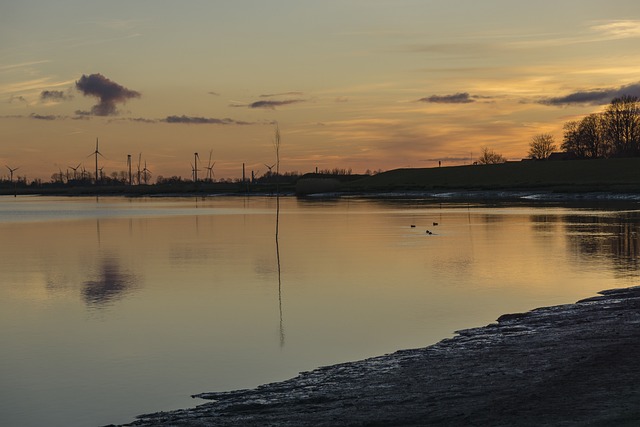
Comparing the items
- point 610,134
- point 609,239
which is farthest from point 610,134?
point 609,239

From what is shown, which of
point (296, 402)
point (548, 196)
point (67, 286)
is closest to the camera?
point (296, 402)

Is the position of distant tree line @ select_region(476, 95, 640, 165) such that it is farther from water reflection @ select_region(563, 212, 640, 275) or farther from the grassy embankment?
water reflection @ select_region(563, 212, 640, 275)

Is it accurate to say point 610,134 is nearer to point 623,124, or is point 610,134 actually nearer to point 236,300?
point 623,124

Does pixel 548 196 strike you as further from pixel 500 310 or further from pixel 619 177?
pixel 500 310

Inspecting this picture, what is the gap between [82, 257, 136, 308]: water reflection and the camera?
2406cm

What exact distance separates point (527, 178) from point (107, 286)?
423 ft

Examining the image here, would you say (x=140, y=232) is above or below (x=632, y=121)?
below

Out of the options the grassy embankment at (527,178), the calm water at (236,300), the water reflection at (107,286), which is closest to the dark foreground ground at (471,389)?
the calm water at (236,300)

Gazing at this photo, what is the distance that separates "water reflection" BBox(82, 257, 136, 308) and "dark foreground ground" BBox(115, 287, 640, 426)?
37.8 ft

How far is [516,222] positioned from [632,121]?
130824 mm

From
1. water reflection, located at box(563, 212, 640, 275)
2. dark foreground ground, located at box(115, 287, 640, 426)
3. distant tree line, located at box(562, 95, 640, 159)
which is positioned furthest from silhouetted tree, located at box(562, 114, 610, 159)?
dark foreground ground, located at box(115, 287, 640, 426)

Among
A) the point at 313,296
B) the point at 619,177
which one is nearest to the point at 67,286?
the point at 313,296

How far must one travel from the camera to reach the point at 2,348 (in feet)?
56.2

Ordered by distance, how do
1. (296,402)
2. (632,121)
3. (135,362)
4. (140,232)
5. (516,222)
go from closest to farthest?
(296,402)
(135,362)
(140,232)
(516,222)
(632,121)
